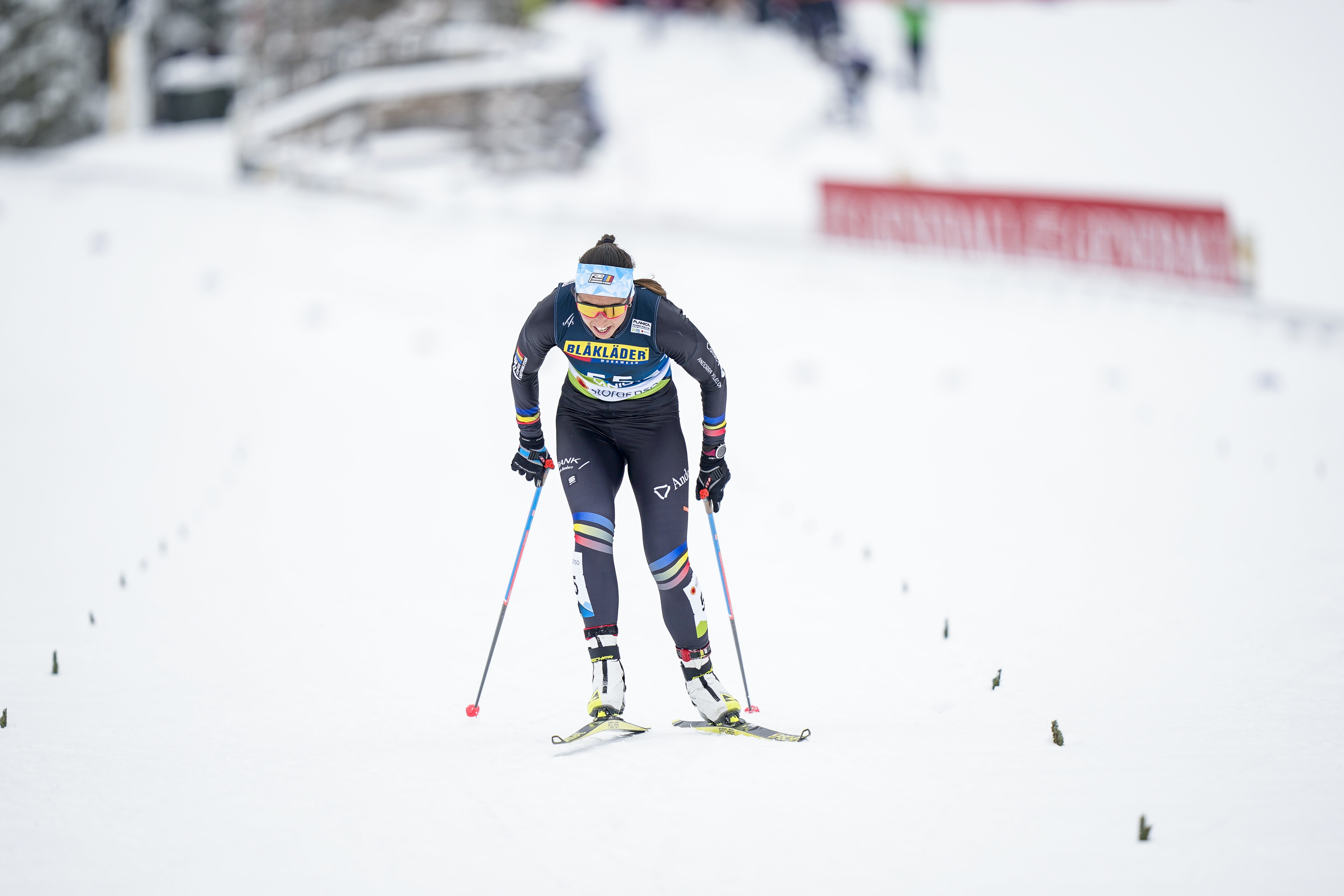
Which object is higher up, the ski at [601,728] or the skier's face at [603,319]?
the skier's face at [603,319]

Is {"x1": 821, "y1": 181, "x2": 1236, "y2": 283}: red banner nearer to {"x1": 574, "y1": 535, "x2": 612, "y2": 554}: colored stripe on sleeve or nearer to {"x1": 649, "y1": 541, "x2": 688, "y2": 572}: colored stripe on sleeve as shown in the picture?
{"x1": 649, "y1": 541, "x2": 688, "y2": 572}: colored stripe on sleeve

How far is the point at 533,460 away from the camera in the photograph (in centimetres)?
538

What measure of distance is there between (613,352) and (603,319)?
7.5 inches

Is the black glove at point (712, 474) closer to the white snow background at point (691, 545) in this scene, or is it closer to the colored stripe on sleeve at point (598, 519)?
the colored stripe on sleeve at point (598, 519)

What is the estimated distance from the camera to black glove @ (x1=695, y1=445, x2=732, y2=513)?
5.20 metres

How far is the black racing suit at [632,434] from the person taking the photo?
16.2ft

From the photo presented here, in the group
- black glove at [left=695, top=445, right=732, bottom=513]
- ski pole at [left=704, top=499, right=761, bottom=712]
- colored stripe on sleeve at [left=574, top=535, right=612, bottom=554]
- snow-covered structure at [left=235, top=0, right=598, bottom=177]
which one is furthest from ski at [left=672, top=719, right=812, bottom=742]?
snow-covered structure at [left=235, top=0, right=598, bottom=177]

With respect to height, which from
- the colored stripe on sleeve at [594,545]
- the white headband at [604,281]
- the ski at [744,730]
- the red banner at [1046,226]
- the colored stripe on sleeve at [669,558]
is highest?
the red banner at [1046,226]

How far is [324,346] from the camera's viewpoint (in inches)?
567

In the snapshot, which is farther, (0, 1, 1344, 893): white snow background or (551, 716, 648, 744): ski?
(551, 716, 648, 744): ski

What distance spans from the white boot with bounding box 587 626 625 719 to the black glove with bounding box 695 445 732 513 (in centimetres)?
77

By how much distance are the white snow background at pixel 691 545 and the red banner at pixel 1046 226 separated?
0.44 meters

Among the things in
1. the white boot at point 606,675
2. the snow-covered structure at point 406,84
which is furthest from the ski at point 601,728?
the snow-covered structure at point 406,84

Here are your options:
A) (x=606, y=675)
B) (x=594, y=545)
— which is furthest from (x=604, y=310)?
(x=606, y=675)
